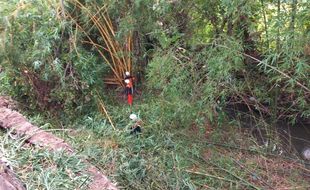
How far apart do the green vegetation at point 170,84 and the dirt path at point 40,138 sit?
10 centimetres

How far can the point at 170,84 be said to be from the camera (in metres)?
3.64

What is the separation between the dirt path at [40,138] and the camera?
8.67 feet

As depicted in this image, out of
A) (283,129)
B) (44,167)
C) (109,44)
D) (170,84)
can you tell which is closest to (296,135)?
(283,129)

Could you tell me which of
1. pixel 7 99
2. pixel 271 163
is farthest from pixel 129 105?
pixel 271 163

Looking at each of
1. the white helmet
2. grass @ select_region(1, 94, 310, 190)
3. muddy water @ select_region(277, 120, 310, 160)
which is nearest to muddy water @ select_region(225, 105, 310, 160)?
muddy water @ select_region(277, 120, 310, 160)

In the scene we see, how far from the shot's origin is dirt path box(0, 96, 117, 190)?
264 cm

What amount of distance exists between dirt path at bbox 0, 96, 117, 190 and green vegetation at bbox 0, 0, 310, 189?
10cm

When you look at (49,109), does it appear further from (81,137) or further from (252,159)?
(252,159)

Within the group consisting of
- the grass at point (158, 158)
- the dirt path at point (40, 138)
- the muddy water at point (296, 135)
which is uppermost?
the dirt path at point (40, 138)

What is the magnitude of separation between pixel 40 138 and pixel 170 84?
115 centimetres

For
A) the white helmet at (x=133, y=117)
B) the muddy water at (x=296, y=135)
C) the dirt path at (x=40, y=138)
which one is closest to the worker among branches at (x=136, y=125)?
the white helmet at (x=133, y=117)

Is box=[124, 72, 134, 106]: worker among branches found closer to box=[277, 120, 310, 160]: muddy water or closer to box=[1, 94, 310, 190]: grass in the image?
box=[1, 94, 310, 190]: grass

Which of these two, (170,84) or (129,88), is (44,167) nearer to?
(170,84)

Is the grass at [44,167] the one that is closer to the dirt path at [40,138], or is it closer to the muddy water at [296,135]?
the dirt path at [40,138]
